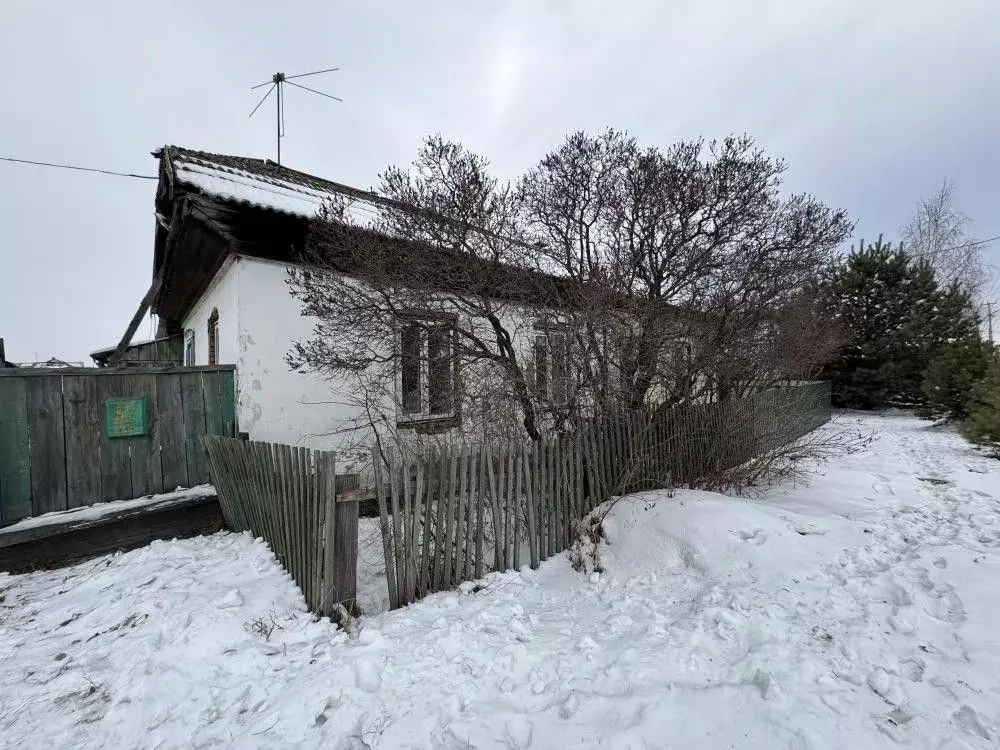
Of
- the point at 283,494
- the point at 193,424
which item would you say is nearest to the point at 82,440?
the point at 193,424

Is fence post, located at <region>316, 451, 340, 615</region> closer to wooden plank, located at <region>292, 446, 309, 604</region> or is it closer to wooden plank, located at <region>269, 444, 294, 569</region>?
wooden plank, located at <region>292, 446, 309, 604</region>

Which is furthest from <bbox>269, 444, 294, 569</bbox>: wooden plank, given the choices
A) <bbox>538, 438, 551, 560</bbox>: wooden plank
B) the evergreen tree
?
the evergreen tree

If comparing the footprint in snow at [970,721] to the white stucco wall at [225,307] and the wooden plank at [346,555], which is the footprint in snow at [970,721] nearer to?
the wooden plank at [346,555]

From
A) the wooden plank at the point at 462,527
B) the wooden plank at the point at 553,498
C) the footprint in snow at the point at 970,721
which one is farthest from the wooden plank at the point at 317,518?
the footprint in snow at the point at 970,721

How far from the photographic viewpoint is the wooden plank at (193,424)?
16.7ft

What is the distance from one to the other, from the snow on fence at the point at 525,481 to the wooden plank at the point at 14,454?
3332 millimetres

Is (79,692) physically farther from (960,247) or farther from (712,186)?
(960,247)

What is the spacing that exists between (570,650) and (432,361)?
10.8ft

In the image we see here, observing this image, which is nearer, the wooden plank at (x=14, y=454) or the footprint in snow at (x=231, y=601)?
the footprint in snow at (x=231, y=601)

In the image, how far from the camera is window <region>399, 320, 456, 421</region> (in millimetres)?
4902

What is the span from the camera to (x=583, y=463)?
14.7 feet

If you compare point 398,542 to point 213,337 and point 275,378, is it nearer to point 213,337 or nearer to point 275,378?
point 275,378

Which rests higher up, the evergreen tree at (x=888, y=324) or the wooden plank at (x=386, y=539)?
the evergreen tree at (x=888, y=324)

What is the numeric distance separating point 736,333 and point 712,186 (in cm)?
173
